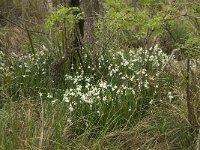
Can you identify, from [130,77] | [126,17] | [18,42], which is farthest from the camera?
[18,42]

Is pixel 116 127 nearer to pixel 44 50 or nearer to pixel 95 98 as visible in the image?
pixel 95 98

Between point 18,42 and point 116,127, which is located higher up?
point 18,42

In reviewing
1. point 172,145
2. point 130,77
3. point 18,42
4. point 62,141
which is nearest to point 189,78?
point 172,145

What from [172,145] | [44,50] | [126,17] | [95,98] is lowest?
[172,145]

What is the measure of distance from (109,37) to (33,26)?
2.28 metres

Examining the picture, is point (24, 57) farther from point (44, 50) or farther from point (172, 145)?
point (172, 145)

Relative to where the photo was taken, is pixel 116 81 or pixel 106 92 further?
pixel 116 81

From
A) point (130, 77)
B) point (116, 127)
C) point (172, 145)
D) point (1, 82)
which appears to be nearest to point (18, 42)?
point (1, 82)

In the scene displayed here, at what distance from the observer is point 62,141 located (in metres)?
3.89

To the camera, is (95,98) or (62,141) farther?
(95,98)

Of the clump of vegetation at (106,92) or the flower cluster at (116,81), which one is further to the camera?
the flower cluster at (116,81)

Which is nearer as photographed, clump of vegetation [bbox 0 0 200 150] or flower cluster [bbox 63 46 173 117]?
clump of vegetation [bbox 0 0 200 150]

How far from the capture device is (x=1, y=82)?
5.58 meters

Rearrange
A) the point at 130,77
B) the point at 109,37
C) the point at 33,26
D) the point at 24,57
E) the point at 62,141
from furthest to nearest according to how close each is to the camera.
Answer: the point at 33,26 < the point at 109,37 < the point at 24,57 < the point at 130,77 < the point at 62,141
